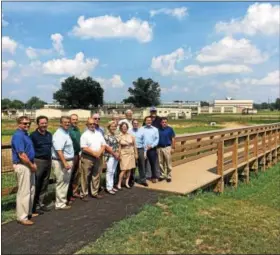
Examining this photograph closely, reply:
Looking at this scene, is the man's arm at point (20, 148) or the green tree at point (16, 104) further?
the green tree at point (16, 104)

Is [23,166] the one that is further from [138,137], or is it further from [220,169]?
[220,169]

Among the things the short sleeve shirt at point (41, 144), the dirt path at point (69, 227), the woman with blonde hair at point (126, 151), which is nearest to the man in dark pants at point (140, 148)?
the woman with blonde hair at point (126, 151)

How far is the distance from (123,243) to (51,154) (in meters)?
1.95

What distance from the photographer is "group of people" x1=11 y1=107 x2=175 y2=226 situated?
5.49m

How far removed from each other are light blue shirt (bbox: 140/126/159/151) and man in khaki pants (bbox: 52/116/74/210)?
2.13 metres

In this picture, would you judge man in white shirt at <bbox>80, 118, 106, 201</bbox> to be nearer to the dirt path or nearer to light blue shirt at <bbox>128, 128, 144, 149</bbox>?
the dirt path

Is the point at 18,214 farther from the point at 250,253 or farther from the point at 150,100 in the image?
the point at 150,100

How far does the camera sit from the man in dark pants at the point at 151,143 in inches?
318

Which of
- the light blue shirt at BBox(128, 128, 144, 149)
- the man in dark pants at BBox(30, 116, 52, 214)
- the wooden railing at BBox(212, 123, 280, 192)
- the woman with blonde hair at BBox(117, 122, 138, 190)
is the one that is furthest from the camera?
the wooden railing at BBox(212, 123, 280, 192)

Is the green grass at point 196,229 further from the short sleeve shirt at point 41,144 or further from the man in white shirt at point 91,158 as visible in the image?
the short sleeve shirt at point 41,144

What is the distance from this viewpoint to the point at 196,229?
554 cm

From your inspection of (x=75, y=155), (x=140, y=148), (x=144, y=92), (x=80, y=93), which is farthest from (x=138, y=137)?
(x=144, y=92)

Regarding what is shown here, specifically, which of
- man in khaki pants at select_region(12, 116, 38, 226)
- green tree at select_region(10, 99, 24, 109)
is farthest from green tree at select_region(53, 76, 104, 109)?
man in khaki pants at select_region(12, 116, 38, 226)

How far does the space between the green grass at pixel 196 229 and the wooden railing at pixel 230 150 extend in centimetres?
176
